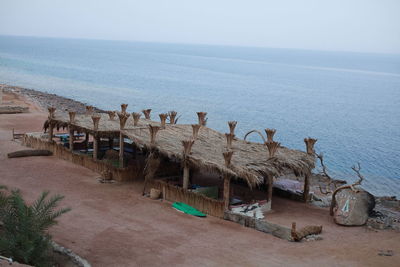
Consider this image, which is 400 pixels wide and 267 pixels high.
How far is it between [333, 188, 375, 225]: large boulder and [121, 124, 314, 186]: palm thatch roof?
1.55m

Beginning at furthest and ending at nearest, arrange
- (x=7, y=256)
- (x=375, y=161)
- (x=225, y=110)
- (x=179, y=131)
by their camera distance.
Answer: (x=225, y=110)
(x=375, y=161)
(x=179, y=131)
(x=7, y=256)

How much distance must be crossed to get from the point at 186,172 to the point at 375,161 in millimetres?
21840

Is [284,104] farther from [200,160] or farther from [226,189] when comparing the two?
[226,189]

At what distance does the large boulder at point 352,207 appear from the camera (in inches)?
592

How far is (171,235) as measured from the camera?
1330 cm

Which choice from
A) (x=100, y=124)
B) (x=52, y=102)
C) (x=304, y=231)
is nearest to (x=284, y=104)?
(x=52, y=102)

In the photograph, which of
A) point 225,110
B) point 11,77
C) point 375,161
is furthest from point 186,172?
point 11,77

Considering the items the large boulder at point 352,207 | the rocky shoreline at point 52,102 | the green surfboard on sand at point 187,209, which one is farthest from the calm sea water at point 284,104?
the green surfboard on sand at point 187,209

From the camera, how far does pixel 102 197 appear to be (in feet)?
53.5

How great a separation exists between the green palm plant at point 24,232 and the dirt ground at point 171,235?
1441 mm

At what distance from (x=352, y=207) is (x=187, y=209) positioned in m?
4.81

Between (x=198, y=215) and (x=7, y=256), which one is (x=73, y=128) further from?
(x=7, y=256)

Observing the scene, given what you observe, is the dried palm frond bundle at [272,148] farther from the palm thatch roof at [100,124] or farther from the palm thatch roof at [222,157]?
the palm thatch roof at [100,124]

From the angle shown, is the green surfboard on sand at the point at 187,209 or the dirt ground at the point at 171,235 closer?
the dirt ground at the point at 171,235
